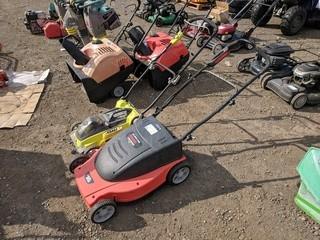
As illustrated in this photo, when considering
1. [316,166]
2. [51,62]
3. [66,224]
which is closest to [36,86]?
[51,62]

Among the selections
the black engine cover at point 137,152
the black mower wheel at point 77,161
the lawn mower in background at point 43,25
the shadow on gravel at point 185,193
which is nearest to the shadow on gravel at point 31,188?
the black mower wheel at point 77,161

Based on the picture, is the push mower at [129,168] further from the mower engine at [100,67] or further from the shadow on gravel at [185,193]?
the mower engine at [100,67]

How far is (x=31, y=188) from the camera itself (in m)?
3.92

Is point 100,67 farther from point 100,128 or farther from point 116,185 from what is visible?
point 116,185

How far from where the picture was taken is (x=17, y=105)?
18.0ft

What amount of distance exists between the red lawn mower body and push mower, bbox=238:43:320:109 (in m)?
2.43

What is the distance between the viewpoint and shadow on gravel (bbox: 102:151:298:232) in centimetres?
350

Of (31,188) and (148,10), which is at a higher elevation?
(148,10)

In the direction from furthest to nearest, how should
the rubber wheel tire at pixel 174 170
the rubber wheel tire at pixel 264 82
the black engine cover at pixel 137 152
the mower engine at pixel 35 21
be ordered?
1. the mower engine at pixel 35 21
2. the rubber wheel tire at pixel 264 82
3. the rubber wheel tire at pixel 174 170
4. the black engine cover at pixel 137 152

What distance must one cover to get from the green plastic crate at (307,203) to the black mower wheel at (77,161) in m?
2.38

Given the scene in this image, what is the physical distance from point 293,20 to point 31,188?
661cm

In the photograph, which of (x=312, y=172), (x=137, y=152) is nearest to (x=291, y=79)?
(x=312, y=172)

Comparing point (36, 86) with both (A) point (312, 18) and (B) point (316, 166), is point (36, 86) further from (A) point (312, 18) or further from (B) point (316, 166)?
(A) point (312, 18)

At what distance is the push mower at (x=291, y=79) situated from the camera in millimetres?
5027
